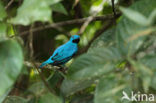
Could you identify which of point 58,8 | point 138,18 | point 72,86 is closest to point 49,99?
point 72,86

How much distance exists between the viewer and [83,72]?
4.66 ft

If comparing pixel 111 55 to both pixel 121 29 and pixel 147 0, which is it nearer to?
pixel 121 29

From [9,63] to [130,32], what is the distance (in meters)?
0.62

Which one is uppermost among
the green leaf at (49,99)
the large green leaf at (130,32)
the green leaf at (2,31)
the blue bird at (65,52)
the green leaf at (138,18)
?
the green leaf at (2,31)

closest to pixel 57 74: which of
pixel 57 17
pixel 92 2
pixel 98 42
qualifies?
→ pixel 98 42

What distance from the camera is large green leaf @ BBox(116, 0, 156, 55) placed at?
1345mm

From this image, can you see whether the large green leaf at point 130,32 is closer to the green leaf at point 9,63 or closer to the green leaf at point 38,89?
the green leaf at point 9,63

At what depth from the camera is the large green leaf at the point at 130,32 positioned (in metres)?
1.34

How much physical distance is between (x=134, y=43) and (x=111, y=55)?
134mm

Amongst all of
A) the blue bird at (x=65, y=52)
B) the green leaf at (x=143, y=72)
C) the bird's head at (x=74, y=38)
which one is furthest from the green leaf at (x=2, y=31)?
the bird's head at (x=74, y=38)

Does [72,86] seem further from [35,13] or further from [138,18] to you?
[138,18]

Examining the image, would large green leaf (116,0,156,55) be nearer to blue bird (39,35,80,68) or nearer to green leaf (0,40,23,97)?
green leaf (0,40,23,97)

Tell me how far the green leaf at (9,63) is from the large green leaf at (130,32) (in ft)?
1.64

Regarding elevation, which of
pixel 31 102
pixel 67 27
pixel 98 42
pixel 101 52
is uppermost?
pixel 101 52
